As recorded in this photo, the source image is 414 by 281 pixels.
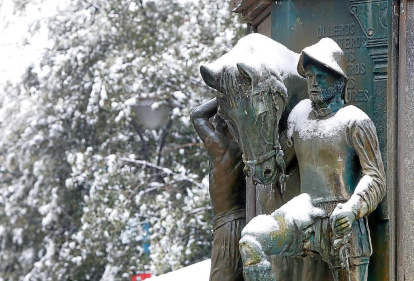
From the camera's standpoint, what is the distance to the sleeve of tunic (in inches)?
235

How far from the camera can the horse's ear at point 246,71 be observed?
6.02m

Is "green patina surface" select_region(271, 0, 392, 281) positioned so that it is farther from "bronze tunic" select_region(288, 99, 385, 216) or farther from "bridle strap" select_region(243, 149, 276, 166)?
"bridle strap" select_region(243, 149, 276, 166)

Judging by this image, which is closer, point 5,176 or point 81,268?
point 81,268

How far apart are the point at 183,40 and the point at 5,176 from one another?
5454mm

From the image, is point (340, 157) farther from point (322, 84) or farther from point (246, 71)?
point (246, 71)

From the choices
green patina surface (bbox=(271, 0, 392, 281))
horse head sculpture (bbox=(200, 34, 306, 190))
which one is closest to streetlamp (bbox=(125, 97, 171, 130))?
green patina surface (bbox=(271, 0, 392, 281))

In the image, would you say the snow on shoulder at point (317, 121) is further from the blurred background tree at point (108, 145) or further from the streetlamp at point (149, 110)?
the streetlamp at point (149, 110)

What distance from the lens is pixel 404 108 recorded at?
6.46m

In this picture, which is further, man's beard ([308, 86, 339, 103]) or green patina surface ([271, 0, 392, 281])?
green patina surface ([271, 0, 392, 281])

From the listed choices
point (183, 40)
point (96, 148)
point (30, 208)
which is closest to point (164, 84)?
point (183, 40)

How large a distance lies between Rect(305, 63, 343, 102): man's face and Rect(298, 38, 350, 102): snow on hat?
37 mm

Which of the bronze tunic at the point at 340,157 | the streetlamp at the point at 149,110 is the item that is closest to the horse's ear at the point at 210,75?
the bronze tunic at the point at 340,157

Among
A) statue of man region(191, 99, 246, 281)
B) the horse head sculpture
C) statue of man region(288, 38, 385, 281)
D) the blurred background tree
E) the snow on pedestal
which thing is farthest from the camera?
the blurred background tree

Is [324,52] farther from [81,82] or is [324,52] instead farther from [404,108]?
[81,82]
